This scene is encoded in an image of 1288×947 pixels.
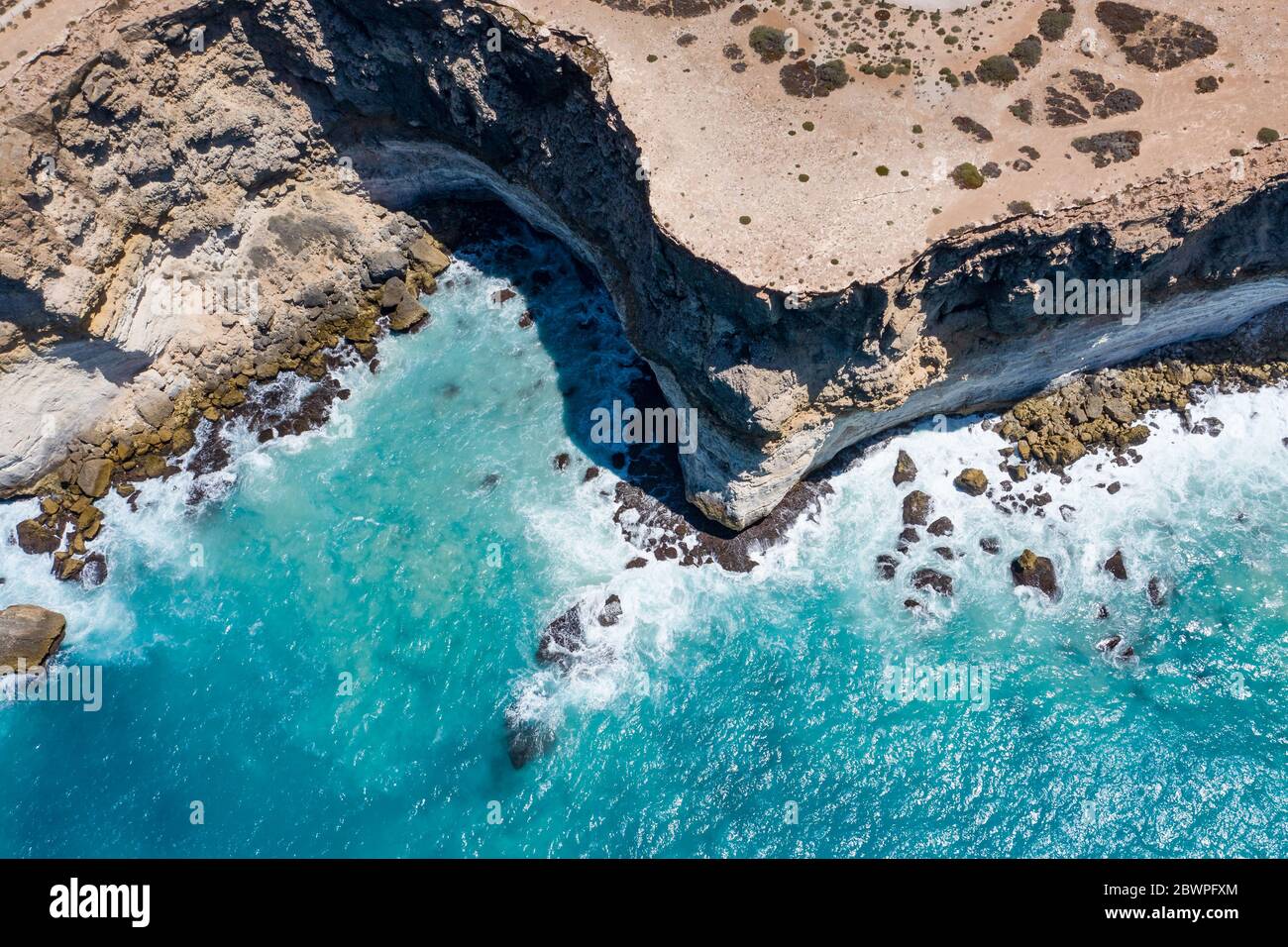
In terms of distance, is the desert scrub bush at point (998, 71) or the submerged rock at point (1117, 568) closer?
the desert scrub bush at point (998, 71)

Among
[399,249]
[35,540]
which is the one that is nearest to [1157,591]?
[399,249]

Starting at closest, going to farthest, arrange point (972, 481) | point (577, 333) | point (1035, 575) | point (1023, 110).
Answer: point (1023, 110) < point (1035, 575) < point (972, 481) < point (577, 333)

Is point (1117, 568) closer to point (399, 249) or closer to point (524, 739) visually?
point (524, 739)

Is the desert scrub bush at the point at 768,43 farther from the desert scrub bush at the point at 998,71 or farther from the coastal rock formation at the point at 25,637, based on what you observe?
the coastal rock formation at the point at 25,637

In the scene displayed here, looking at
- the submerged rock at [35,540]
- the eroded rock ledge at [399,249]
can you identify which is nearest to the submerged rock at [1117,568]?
the eroded rock ledge at [399,249]

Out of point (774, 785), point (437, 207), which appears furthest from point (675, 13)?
point (774, 785)

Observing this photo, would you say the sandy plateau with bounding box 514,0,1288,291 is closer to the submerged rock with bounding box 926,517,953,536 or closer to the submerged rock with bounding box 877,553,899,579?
the submerged rock with bounding box 926,517,953,536

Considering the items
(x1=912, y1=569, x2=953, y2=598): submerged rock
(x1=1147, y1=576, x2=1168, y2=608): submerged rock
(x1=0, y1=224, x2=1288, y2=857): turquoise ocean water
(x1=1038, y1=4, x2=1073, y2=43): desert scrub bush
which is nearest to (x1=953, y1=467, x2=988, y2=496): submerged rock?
(x1=0, y1=224, x2=1288, y2=857): turquoise ocean water
